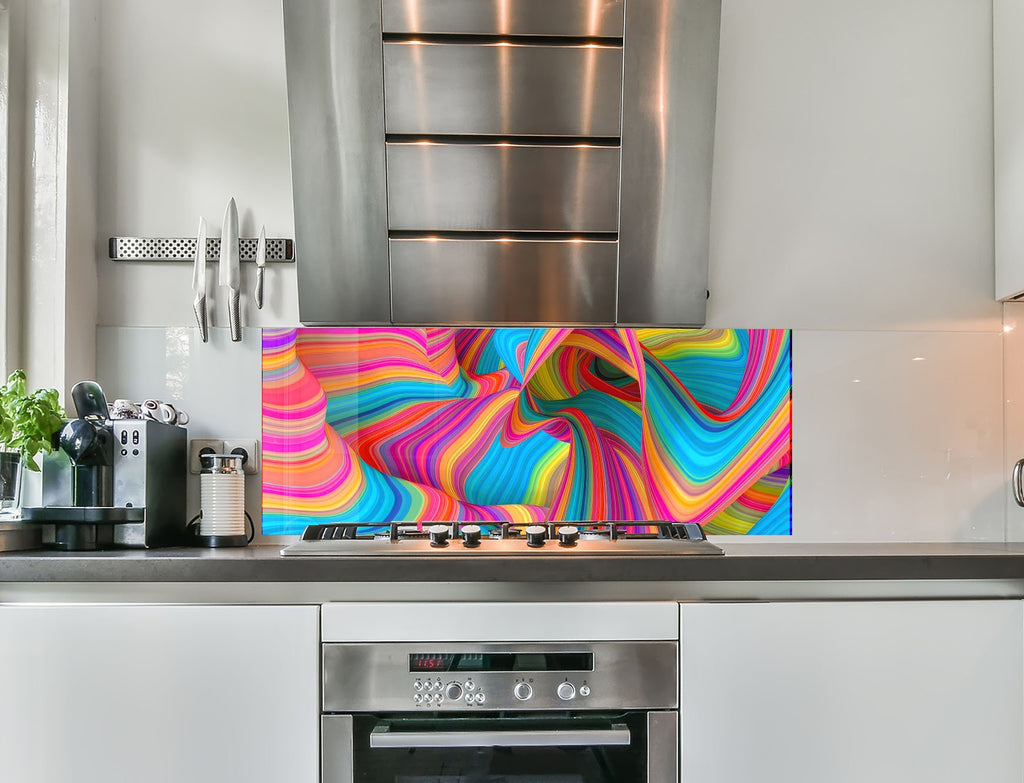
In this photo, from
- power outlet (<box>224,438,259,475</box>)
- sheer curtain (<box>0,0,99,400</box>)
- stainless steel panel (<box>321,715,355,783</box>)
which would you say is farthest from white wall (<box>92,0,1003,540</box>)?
stainless steel panel (<box>321,715,355,783</box>)

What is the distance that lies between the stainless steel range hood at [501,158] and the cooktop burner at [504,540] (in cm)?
48

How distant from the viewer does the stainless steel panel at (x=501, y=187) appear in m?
1.87

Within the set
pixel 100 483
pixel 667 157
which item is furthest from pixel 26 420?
pixel 667 157

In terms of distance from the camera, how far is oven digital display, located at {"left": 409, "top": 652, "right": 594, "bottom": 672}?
1.45 meters

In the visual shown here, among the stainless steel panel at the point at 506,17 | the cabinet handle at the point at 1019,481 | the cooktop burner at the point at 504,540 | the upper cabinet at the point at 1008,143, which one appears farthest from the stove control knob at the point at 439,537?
the upper cabinet at the point at 1008,143

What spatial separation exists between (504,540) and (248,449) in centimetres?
69

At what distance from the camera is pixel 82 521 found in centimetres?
165

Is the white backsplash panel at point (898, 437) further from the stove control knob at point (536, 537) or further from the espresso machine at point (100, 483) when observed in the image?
the espresso machine at point (100, 483)

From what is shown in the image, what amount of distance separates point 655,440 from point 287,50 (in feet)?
4.04

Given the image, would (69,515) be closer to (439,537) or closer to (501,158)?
(439,537)

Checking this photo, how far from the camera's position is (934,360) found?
2080 mm

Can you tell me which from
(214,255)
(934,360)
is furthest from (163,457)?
(934,360)

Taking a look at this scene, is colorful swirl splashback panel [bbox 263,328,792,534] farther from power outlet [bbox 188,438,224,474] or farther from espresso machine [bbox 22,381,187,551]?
espresso machine [bbox 22,381,187,551]

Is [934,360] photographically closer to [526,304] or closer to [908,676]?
[908,676]
